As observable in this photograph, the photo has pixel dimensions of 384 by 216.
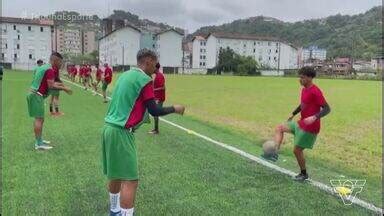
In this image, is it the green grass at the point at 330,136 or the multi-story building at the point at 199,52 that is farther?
the multi-story building at the point at 199,52

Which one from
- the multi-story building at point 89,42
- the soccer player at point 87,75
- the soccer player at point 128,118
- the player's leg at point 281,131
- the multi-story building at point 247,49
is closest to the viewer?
the soccer player at point 128,118

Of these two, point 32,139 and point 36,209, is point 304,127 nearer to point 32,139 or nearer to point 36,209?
point 36,209

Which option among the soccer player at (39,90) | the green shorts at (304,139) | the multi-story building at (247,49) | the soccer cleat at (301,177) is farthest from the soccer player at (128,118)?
the multi-story building at (247,49)

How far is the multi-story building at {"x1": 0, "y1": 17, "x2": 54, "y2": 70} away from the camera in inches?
4171

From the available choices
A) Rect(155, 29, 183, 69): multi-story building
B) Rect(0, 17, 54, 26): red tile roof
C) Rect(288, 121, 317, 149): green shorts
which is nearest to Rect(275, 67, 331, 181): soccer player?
Rect(288, 121, 317, 149): green shorts

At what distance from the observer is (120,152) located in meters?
4.81

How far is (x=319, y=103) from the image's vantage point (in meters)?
7.38

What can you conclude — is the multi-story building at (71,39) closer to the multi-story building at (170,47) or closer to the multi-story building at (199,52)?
the multi-story building at (170,47)

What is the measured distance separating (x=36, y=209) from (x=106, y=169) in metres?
1.45

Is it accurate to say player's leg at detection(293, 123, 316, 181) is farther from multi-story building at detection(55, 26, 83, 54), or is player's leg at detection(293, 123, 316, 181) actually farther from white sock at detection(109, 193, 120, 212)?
multi-story building at detection(55, 26, 83, 54)

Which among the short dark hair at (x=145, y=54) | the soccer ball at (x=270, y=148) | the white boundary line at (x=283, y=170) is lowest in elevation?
the white boundary line at (x=283, y=170)

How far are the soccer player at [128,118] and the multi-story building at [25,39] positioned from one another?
106m

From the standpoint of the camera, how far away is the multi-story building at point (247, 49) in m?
137

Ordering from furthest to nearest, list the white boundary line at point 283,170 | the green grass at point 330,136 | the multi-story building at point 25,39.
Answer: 1. the multi-story building at point 25,39
2. the green grass at point 330,136
3. the white boundary line at point 283,170
